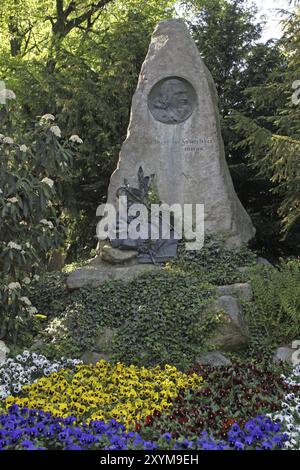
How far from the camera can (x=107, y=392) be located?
4793mm

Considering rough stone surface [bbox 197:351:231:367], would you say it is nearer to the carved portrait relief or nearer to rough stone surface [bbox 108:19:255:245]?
rough stone surface [bbox 108:19:255:245]

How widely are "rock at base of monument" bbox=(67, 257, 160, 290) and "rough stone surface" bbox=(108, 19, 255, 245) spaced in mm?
1168

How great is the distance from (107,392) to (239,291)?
2420mm

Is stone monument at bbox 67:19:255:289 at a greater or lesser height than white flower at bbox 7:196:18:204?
greater

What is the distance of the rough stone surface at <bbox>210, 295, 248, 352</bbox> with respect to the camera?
6062 mm

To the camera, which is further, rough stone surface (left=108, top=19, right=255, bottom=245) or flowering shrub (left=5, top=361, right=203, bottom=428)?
rough stone surface (left=108, top=19, right=255, bottom=245)

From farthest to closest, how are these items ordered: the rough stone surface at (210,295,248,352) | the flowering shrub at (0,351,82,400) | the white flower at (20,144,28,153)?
the white flower at (20,144,28,153), the rough stone surface at (210,295,248,352), the flowering shrub at (0,351,82,400)

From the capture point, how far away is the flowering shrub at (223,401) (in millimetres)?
3943

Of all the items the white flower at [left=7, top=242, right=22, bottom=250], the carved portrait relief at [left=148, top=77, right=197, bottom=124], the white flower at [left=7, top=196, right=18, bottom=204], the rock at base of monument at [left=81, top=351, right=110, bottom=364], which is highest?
the carved portrait relief at [left=148, top=77, right=197, bottom=124]

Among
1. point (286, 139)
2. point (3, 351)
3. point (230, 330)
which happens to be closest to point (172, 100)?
point (286, 139)

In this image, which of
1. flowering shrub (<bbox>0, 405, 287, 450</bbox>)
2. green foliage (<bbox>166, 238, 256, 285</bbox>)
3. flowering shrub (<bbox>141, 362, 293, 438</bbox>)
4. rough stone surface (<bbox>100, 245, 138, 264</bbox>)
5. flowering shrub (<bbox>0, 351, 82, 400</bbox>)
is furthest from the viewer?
rough stone surface (<bbox>100, 245, 138, 264</bbox>)

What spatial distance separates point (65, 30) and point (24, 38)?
145 centimetres

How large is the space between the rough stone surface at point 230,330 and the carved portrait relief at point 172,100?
3.03 meters

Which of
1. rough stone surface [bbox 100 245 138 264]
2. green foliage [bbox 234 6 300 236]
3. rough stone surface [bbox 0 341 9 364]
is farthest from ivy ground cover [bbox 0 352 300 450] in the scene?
green foliage [bbox 234 6 300 236]
